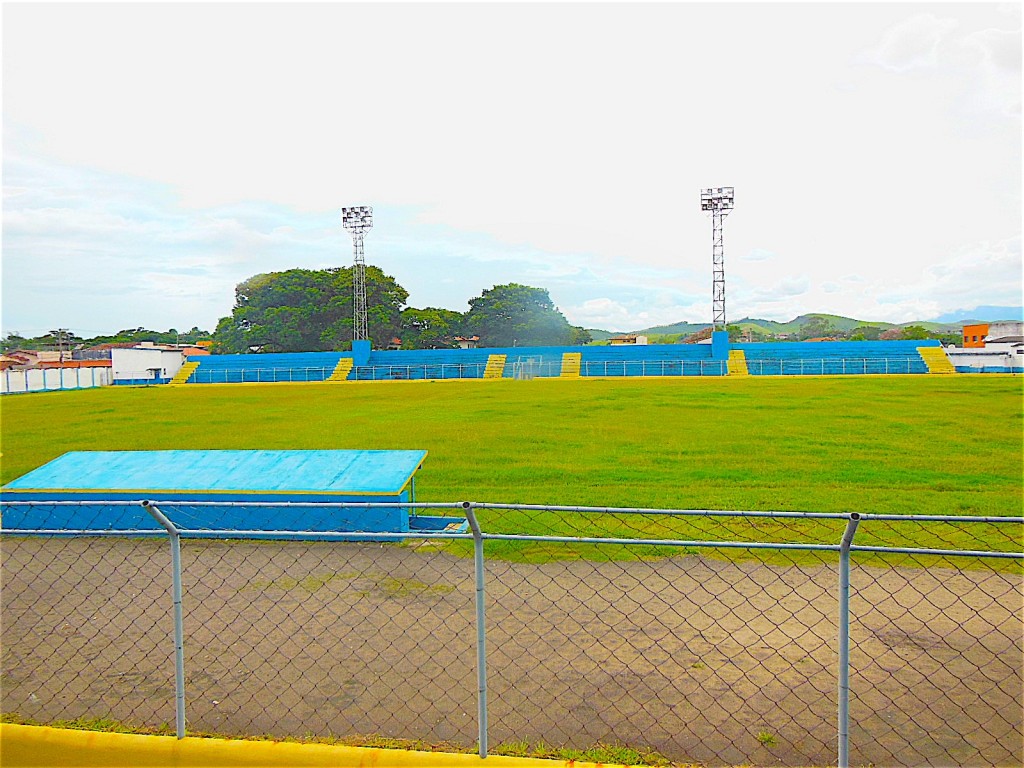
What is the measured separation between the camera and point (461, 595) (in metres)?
6.38

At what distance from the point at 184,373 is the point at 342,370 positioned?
1177cm

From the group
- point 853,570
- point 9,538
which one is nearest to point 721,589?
point 853,570

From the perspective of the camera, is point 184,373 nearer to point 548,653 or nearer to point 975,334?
point 548,653

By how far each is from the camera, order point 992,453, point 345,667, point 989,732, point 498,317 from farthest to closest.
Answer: point 498,317
point 992,453
point 345,667
point 989,732

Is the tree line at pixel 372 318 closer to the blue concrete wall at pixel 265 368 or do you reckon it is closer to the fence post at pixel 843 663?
the blue concrete wall at pixel 265 368

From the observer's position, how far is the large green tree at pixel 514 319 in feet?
243

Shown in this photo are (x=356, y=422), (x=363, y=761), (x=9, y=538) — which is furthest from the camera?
(x=356, y=422)

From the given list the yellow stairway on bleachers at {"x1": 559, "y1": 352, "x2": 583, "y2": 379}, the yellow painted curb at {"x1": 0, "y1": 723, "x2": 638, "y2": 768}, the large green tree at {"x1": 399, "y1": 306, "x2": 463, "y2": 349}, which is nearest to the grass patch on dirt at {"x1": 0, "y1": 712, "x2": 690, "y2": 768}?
the yellow painted curb at {"x1": 0, "y1": 723, "x2": 638, "y2": 768}

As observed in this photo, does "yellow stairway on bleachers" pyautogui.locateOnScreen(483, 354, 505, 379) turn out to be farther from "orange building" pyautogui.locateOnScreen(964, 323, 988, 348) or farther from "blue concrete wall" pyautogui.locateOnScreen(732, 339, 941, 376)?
"orange building" pyautogui.locateOnScreen(964, 323, 988, 348)

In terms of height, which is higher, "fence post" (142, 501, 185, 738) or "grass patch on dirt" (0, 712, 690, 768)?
"fence post" (142, 501, 185, 738)

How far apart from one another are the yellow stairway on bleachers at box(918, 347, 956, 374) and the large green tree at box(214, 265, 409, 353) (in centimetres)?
4346

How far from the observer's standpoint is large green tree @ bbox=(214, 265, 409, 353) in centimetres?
6956

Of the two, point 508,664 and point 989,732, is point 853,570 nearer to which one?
point 989,732

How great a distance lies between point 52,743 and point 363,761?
162 cm
